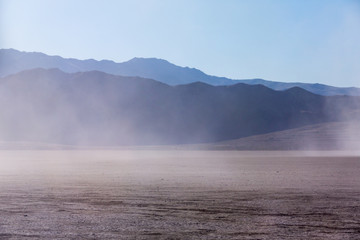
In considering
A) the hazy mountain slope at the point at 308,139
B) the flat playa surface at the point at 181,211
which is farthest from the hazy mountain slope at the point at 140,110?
the flat playa surface at the point at 181,211

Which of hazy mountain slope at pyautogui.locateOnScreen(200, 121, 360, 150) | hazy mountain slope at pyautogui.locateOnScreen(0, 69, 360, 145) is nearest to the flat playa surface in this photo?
hazy mountain slope at pyautogui.locateOnScreen(200, 121, 360, 150)

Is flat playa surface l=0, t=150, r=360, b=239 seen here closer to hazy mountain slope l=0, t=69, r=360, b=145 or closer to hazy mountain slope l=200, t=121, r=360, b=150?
hazy mountain slope l=200, t=121, r=360, b=150

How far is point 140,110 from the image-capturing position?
143m

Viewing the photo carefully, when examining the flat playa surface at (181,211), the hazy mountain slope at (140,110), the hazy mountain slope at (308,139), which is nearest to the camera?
the flat playa surface at (181,211)

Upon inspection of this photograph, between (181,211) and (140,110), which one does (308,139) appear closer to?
(140,110)

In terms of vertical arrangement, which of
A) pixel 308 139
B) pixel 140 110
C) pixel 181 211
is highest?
pixel 140 110

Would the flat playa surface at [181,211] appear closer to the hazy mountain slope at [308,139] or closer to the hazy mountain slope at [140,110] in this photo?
the hazy mountain slope at [308,139]

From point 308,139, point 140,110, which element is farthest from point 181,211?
point 140,110

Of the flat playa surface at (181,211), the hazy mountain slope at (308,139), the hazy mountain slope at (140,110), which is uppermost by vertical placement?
the hazy mountain slope at (140,110)

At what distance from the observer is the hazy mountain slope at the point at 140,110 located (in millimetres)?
130000

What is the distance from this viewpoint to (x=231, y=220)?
1543 centimetres

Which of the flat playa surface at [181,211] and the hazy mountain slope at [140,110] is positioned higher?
the hazy mountain slope at [140,110]

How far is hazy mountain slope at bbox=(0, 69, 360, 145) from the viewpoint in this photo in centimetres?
13000

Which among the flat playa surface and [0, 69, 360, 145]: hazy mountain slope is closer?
the flat playa surface
